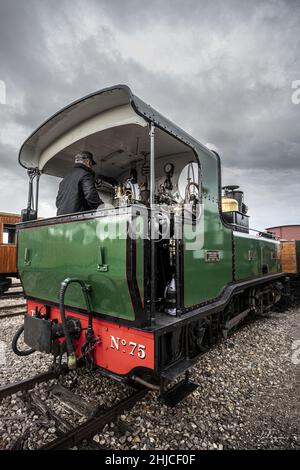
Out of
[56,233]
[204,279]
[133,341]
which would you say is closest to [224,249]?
[204,279]

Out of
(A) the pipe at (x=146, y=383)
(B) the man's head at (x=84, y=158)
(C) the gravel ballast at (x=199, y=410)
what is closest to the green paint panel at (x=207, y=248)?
(A) the pipe at (x=146, y=383)

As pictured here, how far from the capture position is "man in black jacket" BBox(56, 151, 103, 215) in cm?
303

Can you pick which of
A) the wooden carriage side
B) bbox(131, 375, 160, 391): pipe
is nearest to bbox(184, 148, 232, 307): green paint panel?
bbox(131, 375, 160, 391): pipe

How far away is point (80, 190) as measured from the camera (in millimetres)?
3113

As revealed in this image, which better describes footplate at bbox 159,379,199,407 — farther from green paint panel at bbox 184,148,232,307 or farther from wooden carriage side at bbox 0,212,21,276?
wooden carriage side at bbox 0,212,21,276

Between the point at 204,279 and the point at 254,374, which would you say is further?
the point at 254,374

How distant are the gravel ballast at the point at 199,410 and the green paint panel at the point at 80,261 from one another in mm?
1014

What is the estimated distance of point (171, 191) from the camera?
14.4 feet

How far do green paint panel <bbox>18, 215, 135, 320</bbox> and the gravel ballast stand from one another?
3.33 feet

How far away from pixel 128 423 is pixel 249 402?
1.38 metres

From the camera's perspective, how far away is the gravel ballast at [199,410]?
2.31m

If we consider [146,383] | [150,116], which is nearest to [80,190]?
[150,116]

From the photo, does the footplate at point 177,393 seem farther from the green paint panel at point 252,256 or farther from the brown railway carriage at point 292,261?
the brown railway carriage at point 292,261
